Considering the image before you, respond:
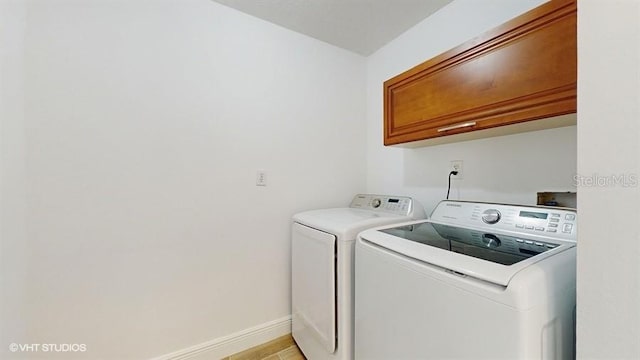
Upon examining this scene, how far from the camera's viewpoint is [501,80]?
3.48 feet

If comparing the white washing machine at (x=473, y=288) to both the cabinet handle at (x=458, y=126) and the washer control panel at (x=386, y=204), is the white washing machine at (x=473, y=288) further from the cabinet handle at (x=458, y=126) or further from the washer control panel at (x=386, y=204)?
the cabinet handle at (x=458, y=126)

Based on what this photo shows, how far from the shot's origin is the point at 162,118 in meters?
1.39

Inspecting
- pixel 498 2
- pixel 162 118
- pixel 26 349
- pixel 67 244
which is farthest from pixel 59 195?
pixel 498 2

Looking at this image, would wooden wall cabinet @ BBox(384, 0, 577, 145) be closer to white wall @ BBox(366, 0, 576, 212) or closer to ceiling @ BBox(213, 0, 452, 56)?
white wall @ BBox(366, 0, 576, 212)

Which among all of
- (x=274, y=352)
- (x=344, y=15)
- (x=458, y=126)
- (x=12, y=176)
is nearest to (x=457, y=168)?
(x=458, y=126)

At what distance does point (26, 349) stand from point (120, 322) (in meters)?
0.34

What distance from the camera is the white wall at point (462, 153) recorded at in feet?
3.94

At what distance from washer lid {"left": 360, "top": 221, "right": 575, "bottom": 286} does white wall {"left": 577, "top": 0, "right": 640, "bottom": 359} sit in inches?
6.2

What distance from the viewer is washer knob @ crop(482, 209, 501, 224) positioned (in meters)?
1.15

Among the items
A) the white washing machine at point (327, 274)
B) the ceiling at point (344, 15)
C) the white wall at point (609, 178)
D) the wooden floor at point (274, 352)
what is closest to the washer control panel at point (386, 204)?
the white washing machine at point (327, 274)

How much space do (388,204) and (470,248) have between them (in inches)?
30.0

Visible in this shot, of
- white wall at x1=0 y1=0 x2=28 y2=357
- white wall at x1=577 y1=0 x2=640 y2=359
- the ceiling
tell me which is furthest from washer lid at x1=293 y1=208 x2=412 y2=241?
the ceiling

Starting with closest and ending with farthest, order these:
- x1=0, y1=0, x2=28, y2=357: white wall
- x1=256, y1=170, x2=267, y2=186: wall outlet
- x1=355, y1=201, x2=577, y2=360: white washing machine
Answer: x1=355, y1=201, x2=577, y2=360: white washing machine < x1=0, y1=0, x2=28, y2=357: white wall < x1=256, y1=170, x2=267, y2=186: wall outlet

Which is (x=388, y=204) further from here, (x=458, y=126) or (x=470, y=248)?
(x=470, y=248)
